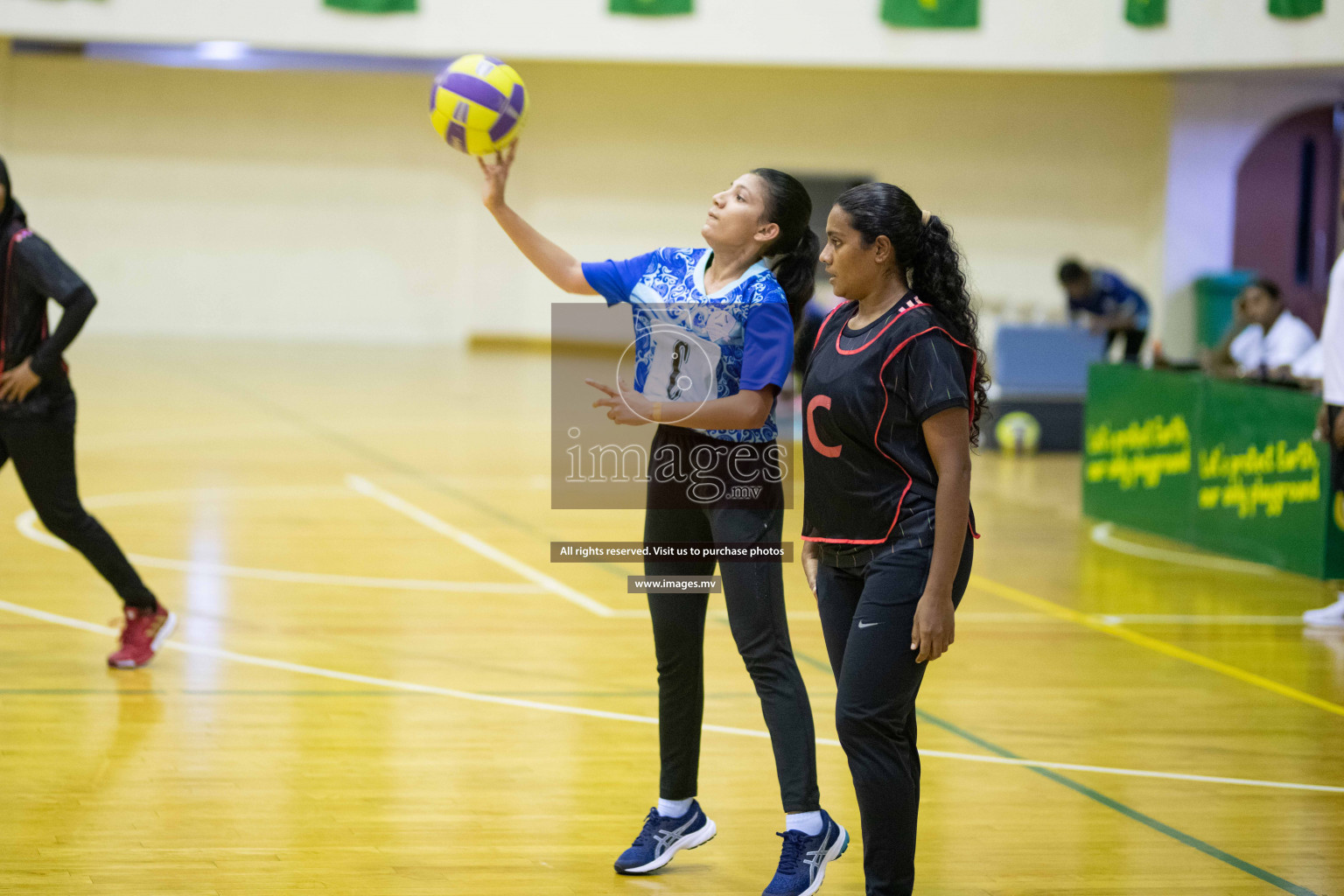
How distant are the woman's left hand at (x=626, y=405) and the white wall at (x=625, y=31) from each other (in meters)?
15.7

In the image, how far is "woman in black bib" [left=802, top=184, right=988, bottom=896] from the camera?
3.08 meters

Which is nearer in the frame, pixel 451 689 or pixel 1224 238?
pixel 451 689

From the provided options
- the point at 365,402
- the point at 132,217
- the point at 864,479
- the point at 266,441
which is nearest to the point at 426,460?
the point at 266,441

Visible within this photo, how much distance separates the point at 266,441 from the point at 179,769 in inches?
311

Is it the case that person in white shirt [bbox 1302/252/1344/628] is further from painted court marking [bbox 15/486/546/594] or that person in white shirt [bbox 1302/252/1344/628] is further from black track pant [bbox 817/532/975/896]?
black track pant [bbox 817/532/975/896]

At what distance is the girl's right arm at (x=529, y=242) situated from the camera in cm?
357

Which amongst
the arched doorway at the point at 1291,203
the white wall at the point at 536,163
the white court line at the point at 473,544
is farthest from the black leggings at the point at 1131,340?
the white court line at the point at 473,544

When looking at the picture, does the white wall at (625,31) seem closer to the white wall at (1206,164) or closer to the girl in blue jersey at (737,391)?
the white wall at (1206,164)

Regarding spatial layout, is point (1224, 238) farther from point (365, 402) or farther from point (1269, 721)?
point (1269, 721)

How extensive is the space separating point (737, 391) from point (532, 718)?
6.63ft

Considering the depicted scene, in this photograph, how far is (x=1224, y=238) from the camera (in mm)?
19047

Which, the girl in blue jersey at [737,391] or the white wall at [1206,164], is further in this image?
the white wall at [1206,164]

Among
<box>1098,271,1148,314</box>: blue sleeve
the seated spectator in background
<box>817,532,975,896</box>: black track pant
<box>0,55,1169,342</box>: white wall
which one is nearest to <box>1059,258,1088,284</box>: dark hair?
the seated spectator in background

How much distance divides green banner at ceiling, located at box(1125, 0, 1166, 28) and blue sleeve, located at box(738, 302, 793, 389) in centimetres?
1536
